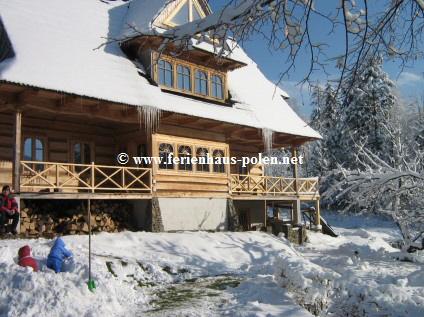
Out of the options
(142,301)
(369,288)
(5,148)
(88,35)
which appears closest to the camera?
A: (369,288)

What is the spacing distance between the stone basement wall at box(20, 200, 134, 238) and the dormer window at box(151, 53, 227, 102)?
492 centimetres

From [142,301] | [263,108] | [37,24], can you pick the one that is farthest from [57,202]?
[263,108]

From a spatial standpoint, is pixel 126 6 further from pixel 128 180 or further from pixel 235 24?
pixel 235 24

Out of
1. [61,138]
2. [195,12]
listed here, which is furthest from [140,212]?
[195,12]

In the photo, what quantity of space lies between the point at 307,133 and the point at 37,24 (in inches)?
480

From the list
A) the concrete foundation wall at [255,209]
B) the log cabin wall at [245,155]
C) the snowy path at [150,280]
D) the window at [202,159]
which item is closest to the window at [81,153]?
the window at [202,159]

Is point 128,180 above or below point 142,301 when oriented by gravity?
above

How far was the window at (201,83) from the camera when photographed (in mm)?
18594

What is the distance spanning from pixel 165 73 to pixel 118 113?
287 cm

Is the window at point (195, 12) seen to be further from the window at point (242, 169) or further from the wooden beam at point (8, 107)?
the wooden beam at point (8, 107)

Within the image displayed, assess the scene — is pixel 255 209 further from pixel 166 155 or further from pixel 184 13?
pixel 184 13

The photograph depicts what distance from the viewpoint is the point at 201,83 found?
18750 millimetres

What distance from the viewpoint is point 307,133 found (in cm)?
2108

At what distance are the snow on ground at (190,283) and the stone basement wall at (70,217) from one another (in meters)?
1.44
